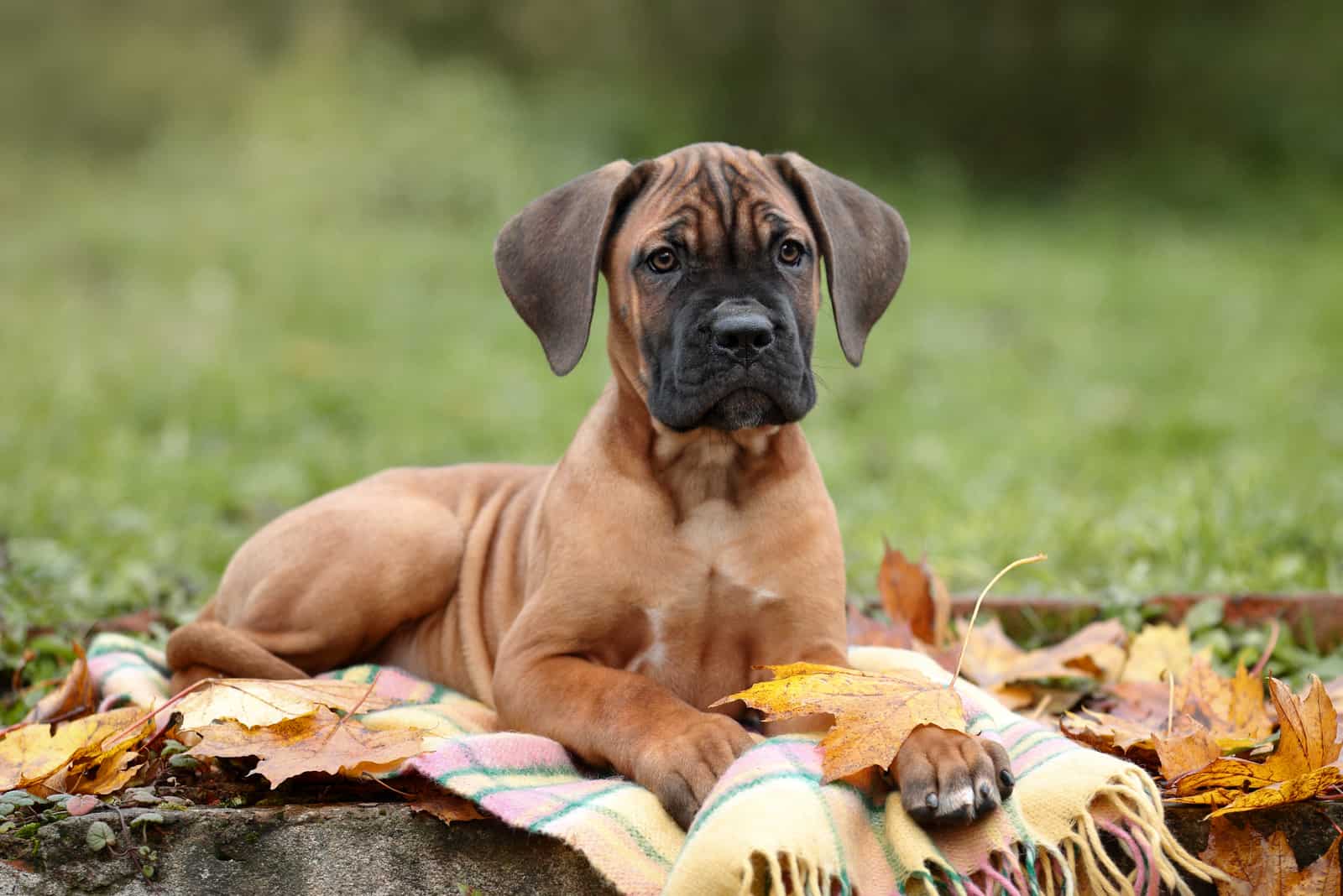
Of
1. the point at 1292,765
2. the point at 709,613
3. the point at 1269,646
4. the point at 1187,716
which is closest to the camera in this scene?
the point at 1292,765

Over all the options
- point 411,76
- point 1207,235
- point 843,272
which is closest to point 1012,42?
point 1207,235

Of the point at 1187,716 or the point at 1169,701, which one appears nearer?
the point at 1187,716

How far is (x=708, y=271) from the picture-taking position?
3.59 meters

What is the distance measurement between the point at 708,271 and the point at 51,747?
186cm

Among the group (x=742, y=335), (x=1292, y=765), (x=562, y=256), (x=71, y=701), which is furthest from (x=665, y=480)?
(x=71, y=701)

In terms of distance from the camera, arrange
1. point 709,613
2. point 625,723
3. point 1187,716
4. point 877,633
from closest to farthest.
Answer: point 625,723, point 1187,716, point 709,613, point 877,633

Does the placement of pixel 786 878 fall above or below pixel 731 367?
below

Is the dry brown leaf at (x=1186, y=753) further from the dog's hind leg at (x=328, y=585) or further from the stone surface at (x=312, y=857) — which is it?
the dog's hind leg at (x=328, y=585)

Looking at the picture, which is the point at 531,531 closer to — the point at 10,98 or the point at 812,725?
the point at 812,725

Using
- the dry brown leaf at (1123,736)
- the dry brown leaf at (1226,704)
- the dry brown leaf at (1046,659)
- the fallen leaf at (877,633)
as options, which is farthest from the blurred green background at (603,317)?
the dry brown leaf at (1123,736)

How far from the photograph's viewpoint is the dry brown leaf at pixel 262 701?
10.3 ft

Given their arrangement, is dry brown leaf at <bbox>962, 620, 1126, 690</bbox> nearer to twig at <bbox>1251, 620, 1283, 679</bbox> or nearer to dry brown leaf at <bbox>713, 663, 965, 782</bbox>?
twig at <bbox>1251, 620, 1283, 679</bbox>

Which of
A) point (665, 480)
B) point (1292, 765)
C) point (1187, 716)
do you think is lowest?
point (1187, 716)

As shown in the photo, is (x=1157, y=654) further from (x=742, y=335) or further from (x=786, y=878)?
(x=786, y=878)
